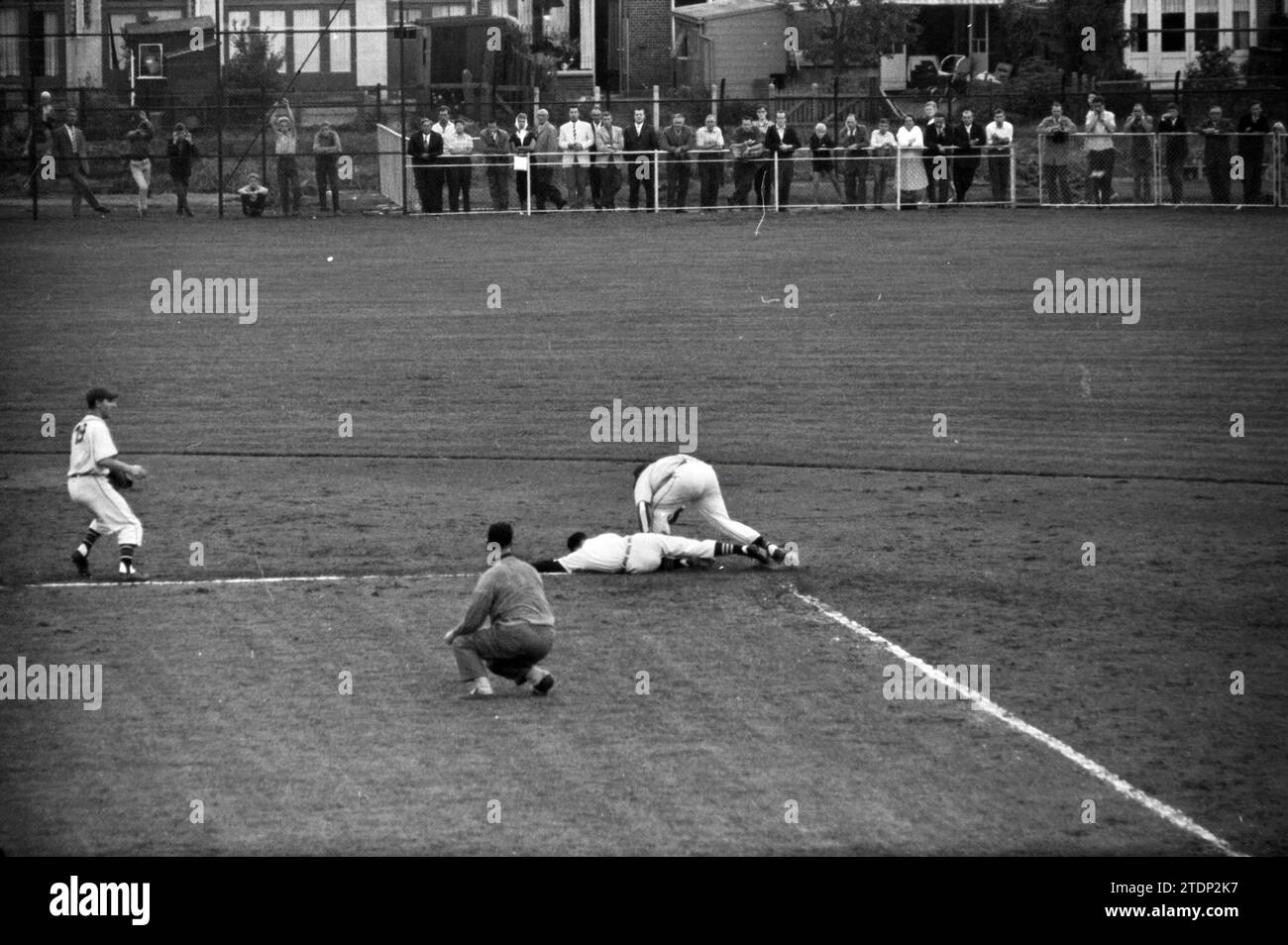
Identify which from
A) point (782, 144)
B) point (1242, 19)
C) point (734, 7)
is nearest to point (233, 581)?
point (782, 144)

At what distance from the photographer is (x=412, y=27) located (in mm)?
46719

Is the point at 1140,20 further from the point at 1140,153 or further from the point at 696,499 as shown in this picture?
the point at 696,499

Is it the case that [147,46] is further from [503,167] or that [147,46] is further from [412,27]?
[503,167]

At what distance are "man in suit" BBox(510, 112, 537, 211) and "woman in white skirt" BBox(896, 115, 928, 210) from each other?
8.28 metres

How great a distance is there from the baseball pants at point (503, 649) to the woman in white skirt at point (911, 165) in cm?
2808

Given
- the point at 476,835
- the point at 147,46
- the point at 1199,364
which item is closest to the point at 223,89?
the point at 147,46

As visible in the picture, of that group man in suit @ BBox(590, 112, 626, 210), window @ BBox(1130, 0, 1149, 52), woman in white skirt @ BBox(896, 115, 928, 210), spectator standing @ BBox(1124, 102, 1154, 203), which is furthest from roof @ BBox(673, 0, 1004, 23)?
spectator standing @ BBox(1124, 102, 1154, 203)

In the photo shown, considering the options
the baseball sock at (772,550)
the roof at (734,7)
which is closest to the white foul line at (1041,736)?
the baseball sock at (772,550)

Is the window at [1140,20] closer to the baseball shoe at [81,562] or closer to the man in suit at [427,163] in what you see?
the man in suit at [427,163]

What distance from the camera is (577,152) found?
1575 inches

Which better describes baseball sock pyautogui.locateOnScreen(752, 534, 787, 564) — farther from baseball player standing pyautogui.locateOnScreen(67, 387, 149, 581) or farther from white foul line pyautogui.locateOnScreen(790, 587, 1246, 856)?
baseball player standing pyautogui.locateOnScreen(67, 387, 149, 581)

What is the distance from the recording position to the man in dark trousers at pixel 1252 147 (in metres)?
38.2

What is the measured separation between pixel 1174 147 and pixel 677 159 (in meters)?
11.0

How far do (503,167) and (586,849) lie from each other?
31.6 m
